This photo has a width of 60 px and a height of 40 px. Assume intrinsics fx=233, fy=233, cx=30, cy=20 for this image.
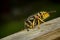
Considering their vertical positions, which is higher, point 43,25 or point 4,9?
point 4,9

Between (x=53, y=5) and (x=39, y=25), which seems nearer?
(x=39, y=25)

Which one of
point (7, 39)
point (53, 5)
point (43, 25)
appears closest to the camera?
point (7, 39)

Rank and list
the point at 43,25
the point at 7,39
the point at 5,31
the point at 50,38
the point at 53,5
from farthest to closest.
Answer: the point at 53,5 < the point at 5,31 < the point at 43,25 < the point at 7,39 < the point at 50,38

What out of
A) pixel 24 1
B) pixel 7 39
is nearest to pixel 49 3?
pixel 24 1

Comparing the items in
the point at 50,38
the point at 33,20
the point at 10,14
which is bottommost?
the point at 50,38

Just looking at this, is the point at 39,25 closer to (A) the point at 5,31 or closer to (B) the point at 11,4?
(A) the point at 5,31

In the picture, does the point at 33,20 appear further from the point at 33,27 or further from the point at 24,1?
the point at 24,1
